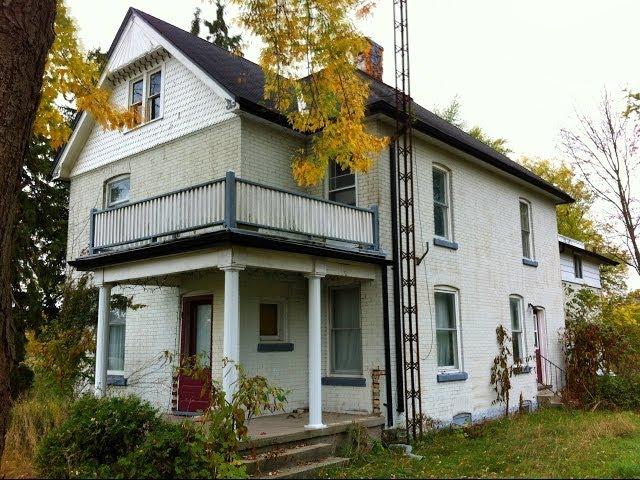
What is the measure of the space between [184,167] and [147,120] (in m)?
2.09

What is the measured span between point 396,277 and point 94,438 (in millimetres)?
6515

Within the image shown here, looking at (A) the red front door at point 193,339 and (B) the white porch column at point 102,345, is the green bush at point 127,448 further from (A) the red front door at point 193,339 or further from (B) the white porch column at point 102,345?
(A) the red front door at point 193,339

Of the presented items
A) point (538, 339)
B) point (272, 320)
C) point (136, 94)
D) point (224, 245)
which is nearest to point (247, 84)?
point (136, 94)

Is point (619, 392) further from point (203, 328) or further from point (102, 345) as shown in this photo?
point (102, 345)

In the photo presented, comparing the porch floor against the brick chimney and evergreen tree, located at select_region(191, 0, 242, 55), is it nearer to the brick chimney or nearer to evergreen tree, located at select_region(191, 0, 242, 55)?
the brick chimney

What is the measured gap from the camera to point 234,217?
9.28m

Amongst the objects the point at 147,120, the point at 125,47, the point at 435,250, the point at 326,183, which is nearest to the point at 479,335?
the point at 435,250

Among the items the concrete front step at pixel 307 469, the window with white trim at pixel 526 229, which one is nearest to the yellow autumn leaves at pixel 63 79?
the concrete front step at pixel 307 469

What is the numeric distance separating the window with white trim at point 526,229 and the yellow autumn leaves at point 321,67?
8.33m

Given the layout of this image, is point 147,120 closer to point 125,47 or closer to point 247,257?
point 125,47

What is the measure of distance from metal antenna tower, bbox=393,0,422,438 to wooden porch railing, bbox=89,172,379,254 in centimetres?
99

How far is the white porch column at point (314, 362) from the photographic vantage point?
9.84 metres

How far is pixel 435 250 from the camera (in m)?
13.4

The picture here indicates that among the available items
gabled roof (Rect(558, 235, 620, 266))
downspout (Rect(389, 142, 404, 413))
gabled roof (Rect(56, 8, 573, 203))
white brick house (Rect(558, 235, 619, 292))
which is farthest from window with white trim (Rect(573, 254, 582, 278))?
downspout (Rect(389, 142, 404, 413))
